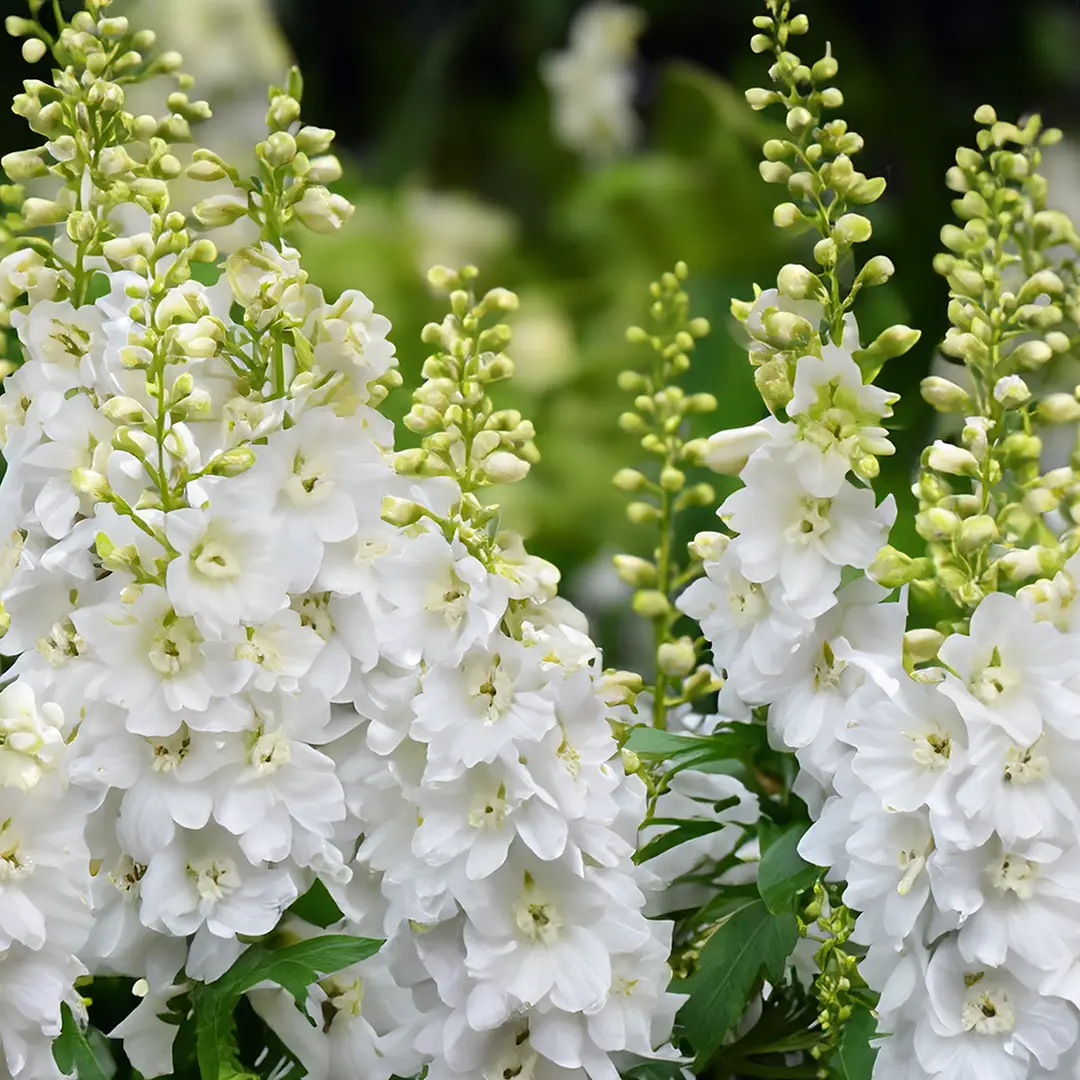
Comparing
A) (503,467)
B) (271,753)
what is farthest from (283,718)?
(503,467)

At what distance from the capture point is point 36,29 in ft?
1.93

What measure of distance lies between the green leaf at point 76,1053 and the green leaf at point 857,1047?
0.84 feet

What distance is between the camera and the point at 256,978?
53cm

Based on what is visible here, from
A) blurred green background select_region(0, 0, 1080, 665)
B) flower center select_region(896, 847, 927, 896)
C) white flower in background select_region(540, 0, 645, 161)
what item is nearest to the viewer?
flower center select_region(896, 847, 927, 896)

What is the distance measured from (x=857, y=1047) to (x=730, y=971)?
5 centimetres

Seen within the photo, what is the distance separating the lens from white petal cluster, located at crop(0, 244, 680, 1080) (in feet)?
1.70

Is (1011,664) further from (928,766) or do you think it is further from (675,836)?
(675,836)

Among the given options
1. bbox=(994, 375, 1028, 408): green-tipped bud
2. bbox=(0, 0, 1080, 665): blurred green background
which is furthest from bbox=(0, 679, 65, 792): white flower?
bbox=(0, 0, 1080, 665): blurred green background

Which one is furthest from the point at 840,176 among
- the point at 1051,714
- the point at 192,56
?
the point at 192,56

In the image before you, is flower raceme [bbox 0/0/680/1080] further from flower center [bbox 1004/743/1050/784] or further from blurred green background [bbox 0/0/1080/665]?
blurred green background [bbox 0/0/1080/665]

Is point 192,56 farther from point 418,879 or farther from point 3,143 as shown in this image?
point 418,879

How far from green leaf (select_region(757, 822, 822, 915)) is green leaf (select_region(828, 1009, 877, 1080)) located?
0.04 meters

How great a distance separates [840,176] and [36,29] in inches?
11.9

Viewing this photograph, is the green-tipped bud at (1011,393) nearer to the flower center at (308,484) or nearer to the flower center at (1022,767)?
the flower center at (1022,767)
